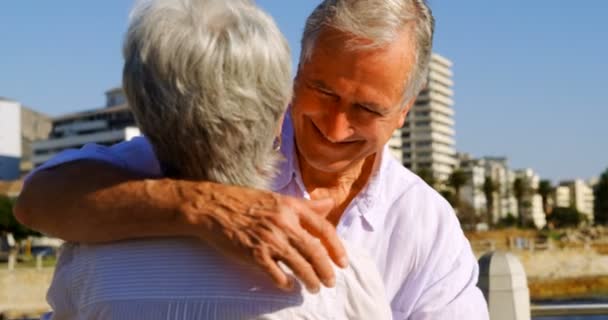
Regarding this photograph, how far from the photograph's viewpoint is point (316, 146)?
1.75m

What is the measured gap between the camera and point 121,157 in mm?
1425

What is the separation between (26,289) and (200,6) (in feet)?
104

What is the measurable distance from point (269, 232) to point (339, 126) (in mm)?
554

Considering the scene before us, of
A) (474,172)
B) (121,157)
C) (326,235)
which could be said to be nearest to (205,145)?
(326,235)

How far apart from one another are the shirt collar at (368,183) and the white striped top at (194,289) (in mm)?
504

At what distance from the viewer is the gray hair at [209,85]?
3.71 ft

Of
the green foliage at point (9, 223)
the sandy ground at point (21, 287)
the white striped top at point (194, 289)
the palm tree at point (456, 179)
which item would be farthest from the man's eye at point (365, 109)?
the palm tree at point (456, 179)

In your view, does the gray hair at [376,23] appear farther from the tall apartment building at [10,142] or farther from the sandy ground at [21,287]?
the tall apartment building at [10,142]

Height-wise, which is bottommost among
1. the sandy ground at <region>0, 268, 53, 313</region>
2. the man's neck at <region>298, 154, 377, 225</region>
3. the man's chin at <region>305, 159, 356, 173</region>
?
the sandy ground at <region>0, 268, 53, 313</region>

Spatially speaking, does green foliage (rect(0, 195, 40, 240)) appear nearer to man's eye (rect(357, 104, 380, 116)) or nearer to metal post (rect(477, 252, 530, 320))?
metal post (rect(477, 252, 530, 320))

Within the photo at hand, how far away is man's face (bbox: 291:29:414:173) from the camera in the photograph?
65.4 inches

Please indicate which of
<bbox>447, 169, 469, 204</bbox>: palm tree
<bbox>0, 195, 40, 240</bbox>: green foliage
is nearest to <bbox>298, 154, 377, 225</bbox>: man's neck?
<bbox>0, 195, 40, 240</bbox>: green foliage

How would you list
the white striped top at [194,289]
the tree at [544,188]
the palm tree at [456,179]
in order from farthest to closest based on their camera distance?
the tree at [544,188], the palm tree at [456,179], the white striped top at [194,289]

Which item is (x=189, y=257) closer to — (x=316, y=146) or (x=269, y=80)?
(x=269, y=80)
